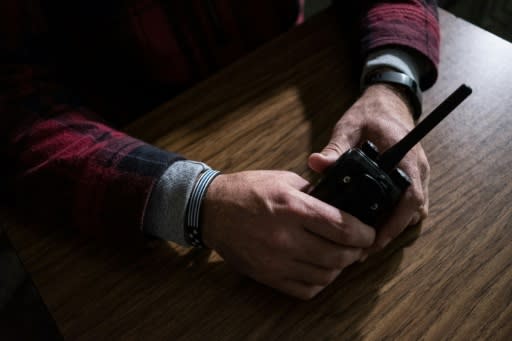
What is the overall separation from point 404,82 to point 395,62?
5cm

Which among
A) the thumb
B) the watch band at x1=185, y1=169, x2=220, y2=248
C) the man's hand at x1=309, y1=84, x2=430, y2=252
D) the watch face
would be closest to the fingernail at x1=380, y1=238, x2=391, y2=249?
the man's hand at x1=309, y1=84, x2=430, y2=252

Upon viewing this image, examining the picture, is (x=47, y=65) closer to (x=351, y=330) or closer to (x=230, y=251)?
(x=230, y=251)

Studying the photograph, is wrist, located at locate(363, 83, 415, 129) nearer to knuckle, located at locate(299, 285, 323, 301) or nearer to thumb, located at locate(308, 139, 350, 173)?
thumb, located at locate(308, 139, 350, 173)

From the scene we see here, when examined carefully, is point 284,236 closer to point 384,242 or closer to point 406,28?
point 384,242

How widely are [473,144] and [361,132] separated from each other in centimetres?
16

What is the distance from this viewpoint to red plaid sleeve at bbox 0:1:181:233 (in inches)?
22.5

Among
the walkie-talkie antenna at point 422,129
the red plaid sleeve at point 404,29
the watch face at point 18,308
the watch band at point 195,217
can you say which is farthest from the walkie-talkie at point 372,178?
the watch face at point 18,308

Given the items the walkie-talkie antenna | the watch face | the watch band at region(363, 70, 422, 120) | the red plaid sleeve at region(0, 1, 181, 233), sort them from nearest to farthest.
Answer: the walkie-talkie antenna → the red plaid sleeve at region(0, 1, 181, 233) → the watch band at region(363, 70, 422, 120) → the watch face

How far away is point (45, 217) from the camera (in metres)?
0.63

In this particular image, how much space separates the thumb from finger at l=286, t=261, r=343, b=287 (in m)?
0.12

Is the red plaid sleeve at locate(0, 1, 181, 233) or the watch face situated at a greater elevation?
the red plaid sleeve at locate(0, 1, 181, 233)

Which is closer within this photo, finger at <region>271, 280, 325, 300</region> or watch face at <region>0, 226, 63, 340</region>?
finger at <region>271, 280, 325, 300</region>

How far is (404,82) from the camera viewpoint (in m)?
0.68

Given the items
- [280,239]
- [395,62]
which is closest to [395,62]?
[395,62]
